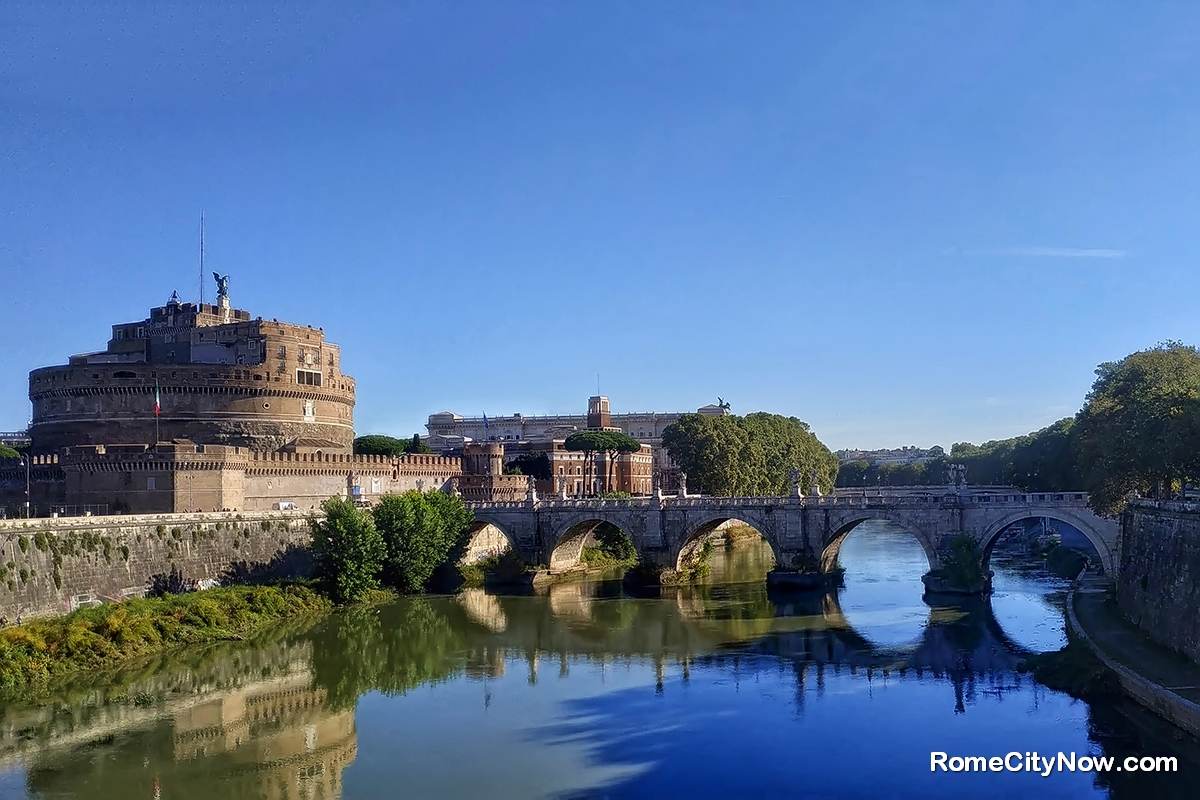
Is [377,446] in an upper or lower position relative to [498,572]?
upper

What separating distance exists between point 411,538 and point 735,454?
2911 cm

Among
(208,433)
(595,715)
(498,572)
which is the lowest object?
(595,715)

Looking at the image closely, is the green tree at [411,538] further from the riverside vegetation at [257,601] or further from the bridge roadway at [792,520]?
the bridge roadway at [792,520]

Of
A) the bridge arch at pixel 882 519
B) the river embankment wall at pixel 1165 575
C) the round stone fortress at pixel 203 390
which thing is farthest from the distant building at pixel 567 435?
the river embankment wall at pixel 1165 575

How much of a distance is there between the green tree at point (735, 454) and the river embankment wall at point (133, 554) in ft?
95.5

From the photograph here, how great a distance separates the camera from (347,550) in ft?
144

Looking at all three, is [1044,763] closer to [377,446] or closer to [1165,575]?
[1165,575]

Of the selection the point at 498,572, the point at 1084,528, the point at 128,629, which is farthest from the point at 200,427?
the point at 1084,528

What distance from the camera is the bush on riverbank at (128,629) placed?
29.1 meters

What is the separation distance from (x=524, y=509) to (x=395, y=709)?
2517cm

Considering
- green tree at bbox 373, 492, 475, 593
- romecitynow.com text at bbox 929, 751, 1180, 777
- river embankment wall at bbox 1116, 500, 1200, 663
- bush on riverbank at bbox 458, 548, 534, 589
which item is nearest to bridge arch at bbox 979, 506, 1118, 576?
river embankment wall at bbox 1116, 500, 1200, 663

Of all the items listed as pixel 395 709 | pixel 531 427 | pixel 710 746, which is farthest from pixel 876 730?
pixel 531 427

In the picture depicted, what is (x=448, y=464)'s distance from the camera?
2498 inches

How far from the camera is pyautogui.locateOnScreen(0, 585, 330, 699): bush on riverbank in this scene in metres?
29.1
